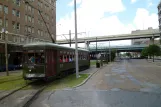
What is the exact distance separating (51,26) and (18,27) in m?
17.4

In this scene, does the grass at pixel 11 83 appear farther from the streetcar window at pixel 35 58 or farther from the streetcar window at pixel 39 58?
the streetcar window at pixel 39 58

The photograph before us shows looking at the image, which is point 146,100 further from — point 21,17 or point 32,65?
point 21,17

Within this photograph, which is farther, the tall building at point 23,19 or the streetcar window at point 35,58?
the tall building at point 23,19

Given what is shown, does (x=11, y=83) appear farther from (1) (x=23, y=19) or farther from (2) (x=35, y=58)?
(1) (x=23, y=19)

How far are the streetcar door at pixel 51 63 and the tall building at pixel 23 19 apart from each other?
20.5 m

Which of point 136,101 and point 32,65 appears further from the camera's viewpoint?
point 32,65

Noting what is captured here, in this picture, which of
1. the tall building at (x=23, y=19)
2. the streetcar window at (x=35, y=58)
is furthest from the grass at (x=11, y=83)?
the tall building at (x=23, y=19)

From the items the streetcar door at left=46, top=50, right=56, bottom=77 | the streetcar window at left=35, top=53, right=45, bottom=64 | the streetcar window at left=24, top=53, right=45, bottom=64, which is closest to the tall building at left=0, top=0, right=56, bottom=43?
the streetcar door at left=46, top=50, right=56, bottom=77

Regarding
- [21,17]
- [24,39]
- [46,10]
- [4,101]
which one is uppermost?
[46,10]

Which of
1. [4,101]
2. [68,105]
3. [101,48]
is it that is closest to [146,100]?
[68,105]

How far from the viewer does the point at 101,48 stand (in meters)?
105

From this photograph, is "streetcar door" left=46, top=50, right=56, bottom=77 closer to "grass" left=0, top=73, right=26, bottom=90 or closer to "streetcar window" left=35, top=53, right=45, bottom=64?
"streetcar window" left=35, top=53, right=45, bottom=64

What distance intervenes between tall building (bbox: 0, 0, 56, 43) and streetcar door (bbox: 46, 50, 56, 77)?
20478mm

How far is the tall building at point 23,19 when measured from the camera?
38.6 meters
